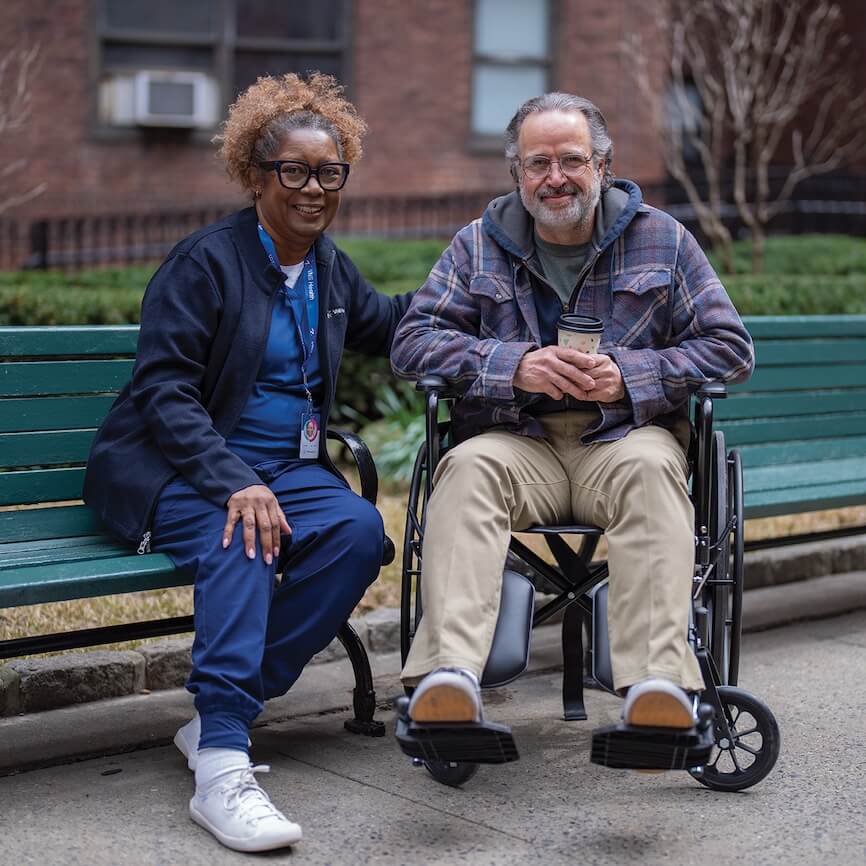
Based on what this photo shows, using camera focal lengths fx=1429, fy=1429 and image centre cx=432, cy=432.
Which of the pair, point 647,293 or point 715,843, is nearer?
point 715,843

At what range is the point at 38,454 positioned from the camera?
4.05 metres

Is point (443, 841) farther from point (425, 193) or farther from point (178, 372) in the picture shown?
point (425, 193)

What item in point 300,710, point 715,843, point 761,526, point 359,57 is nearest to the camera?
point 715,843

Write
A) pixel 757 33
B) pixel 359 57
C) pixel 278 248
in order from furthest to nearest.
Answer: pixel 359 57, pixel 757 33, pixel 278 248

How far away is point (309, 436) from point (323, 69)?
10150 mm

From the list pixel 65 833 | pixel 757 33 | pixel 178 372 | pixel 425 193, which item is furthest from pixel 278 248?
pixel 425 193

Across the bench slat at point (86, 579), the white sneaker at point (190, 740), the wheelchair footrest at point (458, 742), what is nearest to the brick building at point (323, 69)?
the bench slat at point (86, 579)

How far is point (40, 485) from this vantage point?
13.3 feet

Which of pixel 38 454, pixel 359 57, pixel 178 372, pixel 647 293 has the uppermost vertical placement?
pixel 359 57

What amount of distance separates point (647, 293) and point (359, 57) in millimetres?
10219

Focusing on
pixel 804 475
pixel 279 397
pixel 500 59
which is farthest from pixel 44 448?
pixel 500 59

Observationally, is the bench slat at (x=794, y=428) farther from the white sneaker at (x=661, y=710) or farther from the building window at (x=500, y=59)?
the building window at (x=500, y=59)

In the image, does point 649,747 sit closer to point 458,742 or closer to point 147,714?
point 458,742

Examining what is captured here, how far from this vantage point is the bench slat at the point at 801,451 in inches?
212
